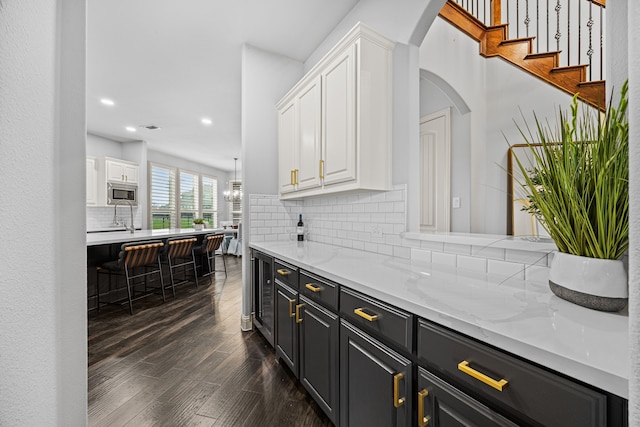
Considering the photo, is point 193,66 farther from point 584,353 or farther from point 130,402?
point 584,353

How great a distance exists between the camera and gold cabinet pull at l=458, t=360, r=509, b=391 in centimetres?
66

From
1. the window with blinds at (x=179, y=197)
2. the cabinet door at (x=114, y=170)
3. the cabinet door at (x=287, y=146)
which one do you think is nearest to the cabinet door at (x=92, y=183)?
the cabinet door at (x=114, y=170)

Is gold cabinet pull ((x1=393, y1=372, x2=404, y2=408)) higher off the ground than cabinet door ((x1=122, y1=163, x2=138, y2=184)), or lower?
lower

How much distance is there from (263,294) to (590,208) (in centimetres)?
220

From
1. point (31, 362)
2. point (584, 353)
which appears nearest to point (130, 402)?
point (31, 362)

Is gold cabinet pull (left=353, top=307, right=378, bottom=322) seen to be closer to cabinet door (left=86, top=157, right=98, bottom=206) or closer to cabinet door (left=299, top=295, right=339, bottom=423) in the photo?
cabinet door (left=299, top=295, right=339, bottom=423)

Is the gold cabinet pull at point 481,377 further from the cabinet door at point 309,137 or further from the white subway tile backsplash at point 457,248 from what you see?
the cabinet door at point 309,137

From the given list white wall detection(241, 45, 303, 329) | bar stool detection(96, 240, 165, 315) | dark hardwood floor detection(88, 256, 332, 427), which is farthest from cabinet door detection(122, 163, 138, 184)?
white wall detection(241, 45, 303, 329)

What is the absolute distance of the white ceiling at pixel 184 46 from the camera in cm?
243

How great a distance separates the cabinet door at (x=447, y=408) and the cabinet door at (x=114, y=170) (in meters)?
7.09

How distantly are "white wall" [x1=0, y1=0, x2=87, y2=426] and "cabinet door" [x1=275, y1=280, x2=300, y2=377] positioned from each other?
1.07 m

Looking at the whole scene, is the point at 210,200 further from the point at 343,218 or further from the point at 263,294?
the point at 343,218

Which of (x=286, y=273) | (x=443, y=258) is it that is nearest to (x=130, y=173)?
(x=286, y=273)

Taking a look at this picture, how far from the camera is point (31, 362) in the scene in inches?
25.7
